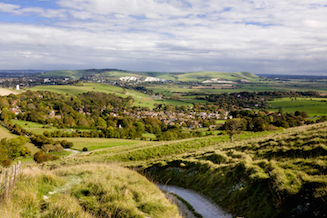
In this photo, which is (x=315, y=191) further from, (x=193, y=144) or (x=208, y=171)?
(x=193, y=144)

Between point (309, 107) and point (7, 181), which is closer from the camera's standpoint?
point (7, 181)

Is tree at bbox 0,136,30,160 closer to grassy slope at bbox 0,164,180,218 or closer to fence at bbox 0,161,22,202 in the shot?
grassy slope at bbox 0,164,180,218

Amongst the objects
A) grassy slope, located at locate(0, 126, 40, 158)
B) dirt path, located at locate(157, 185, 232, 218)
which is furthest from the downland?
grassy slope, located at locate(0, 126, 40, 158)

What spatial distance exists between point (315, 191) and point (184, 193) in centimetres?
770

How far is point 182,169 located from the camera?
60.3 ft

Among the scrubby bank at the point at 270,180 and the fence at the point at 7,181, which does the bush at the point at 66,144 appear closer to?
the scrubby bank at the point at 270,180

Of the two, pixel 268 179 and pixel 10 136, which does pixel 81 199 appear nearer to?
pixel 268 179

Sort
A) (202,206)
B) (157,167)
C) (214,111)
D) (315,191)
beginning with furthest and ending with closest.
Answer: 1. (214,111)
2. (157,167)
3. (202,206)
4. (315,191)

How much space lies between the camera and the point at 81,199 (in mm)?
8102

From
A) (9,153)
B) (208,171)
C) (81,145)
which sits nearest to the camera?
(208,171)

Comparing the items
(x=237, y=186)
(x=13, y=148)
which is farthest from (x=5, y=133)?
(x=237, y=186)

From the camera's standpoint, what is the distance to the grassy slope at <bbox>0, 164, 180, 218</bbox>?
6.59 metres

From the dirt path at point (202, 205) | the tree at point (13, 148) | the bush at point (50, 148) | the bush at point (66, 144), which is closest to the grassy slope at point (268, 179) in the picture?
the dirt path at point (202, 205)

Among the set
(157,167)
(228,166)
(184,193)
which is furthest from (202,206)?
(157,167)
